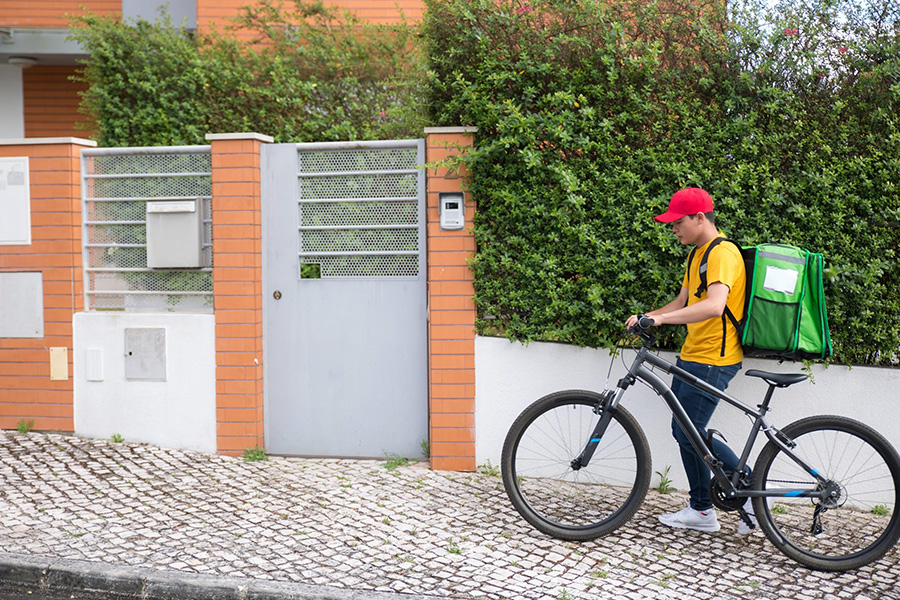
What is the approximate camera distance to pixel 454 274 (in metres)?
5.87

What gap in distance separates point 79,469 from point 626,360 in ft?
12.5

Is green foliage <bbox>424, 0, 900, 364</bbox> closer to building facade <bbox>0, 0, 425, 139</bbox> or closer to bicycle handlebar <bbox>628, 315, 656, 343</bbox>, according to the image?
bicycle handlebar <bbox>628, 315, 656, 343</bbox>

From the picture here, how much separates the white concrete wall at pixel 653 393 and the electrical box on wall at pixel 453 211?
2.64 ft

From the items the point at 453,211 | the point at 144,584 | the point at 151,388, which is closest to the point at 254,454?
the point at 151,388

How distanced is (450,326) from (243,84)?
3.71m

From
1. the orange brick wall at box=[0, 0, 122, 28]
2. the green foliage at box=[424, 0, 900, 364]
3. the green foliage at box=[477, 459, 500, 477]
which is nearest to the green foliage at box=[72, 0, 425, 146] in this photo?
the green foliage at box=[424, 0, 900, 364]

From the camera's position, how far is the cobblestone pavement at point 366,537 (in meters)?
4.14

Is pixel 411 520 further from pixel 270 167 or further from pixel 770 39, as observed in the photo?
pixel 770 39

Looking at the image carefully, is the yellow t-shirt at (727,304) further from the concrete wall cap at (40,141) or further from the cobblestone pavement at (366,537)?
the concrete wall cap at (40,141)

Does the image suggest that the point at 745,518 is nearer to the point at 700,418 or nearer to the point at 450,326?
the point at 700,418

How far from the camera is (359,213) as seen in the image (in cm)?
621

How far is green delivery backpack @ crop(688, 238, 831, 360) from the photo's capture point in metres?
4.56

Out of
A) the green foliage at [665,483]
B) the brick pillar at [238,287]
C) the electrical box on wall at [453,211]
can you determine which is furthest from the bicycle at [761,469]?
the brick pillar at [238,287]

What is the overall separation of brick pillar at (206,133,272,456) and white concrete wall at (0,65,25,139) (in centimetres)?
797
